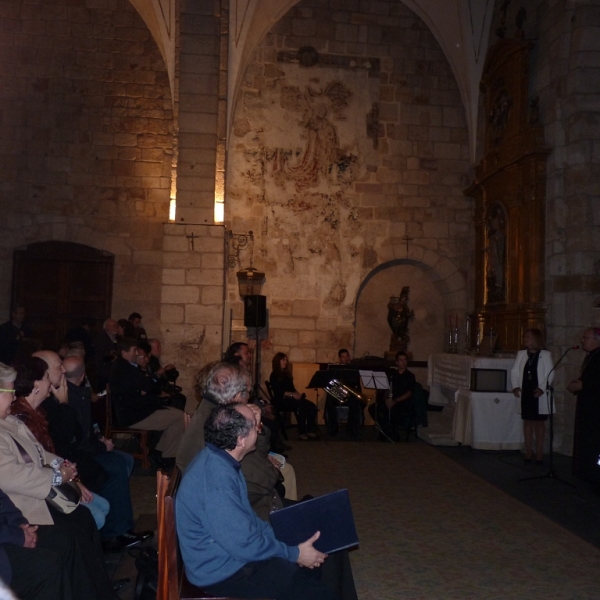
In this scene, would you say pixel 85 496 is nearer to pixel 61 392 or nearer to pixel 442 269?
pixel 61 392

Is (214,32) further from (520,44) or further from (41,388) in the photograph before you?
(41,388)

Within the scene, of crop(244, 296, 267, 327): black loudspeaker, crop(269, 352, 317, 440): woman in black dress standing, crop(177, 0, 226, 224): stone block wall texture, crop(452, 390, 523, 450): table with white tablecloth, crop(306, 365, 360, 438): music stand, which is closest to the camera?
crop(452, 390, 523, 450): table with white tablecloth

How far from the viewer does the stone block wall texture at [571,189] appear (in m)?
8.21

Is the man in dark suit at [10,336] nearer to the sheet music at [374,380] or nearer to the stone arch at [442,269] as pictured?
the sheet music at [374,380]

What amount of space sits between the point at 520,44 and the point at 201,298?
554 cm

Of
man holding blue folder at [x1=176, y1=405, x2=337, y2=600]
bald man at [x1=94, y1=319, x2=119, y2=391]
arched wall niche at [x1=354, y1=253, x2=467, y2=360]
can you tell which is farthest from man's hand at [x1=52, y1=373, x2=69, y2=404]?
arched wall niche at [x1=354, y1=253, x2=467, y2=360]

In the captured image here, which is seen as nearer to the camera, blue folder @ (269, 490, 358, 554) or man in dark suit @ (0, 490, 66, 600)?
blue folder @ (269, 490, 358, 554)

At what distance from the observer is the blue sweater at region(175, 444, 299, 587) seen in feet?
8.12

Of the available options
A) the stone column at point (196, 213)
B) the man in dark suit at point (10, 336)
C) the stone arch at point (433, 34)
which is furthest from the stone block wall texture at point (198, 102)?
the man in dark suit at point (10, 336)

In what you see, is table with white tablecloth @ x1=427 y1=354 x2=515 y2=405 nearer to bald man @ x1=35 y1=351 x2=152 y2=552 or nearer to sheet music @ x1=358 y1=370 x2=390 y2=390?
sheet music @ x1=358 y1=370 x2=390 y2=390

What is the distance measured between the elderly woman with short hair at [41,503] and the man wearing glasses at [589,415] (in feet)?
14.8

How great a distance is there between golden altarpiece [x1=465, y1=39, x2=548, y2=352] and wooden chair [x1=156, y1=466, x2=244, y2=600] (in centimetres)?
718

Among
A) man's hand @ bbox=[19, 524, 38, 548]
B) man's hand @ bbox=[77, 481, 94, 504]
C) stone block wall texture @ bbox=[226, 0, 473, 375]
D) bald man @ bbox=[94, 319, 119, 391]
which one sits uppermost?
stone block wall texture @ bbox=[226, 0, 473, 375]

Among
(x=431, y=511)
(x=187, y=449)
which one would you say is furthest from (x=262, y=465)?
(x=431, y=511)
